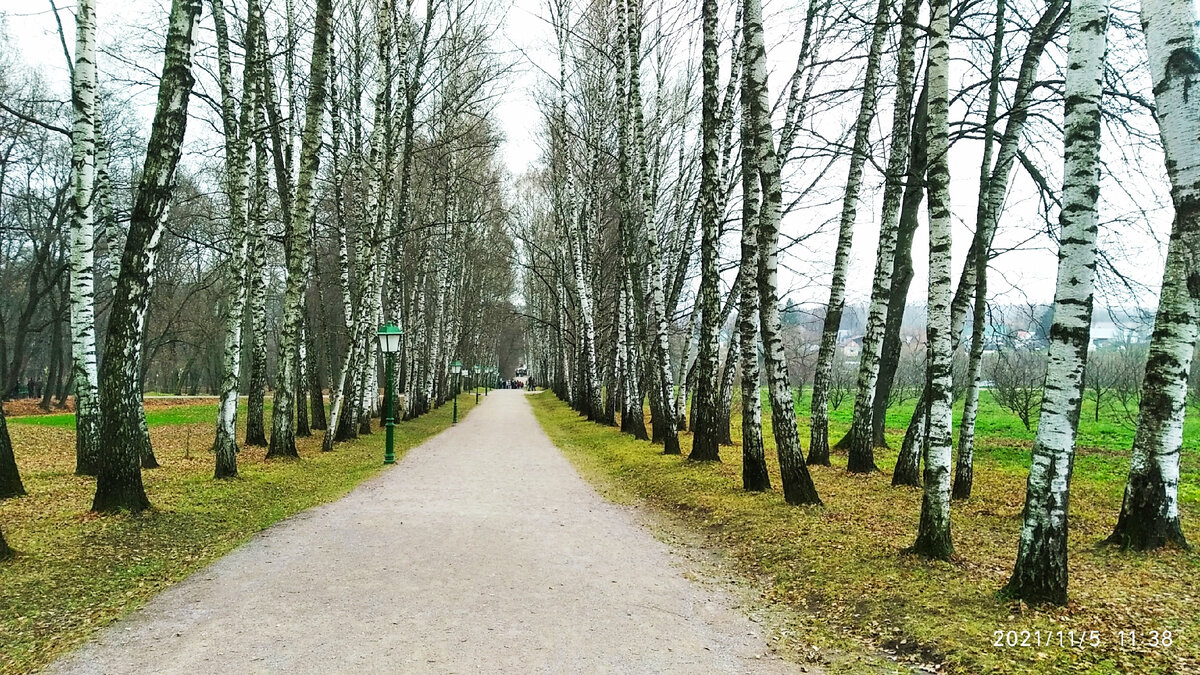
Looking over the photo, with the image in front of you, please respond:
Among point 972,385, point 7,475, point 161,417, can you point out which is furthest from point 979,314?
point 161,417

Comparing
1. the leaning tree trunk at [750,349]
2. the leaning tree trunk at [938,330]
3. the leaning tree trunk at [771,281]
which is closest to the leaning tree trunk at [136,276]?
the leaning tree trunk at [771,281]

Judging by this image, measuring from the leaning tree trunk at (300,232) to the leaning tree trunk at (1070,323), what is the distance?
1093 cm

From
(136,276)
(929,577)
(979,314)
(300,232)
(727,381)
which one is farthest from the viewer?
(727,381)

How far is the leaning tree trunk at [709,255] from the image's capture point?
11172 mm

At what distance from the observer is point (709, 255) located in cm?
1176

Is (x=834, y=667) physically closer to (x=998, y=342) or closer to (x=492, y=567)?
(x=492, y=567)

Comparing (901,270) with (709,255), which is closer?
(709,255)

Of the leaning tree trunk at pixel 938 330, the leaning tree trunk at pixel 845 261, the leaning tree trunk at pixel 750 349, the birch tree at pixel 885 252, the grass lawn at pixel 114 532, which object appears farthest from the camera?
the leaning tree trunk at pixel 845 261

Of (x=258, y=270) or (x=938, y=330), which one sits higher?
(x=258, y=270)

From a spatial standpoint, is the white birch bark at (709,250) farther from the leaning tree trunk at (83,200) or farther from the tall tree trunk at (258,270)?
the leaning tree trunk at (83,200)

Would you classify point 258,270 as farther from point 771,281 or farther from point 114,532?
point 771,281

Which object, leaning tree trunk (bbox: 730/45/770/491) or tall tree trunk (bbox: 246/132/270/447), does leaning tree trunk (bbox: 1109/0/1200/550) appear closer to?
leaning tree trunk (bbox: 730/45/770/491)

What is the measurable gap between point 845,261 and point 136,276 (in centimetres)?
1042

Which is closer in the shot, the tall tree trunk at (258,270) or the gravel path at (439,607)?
the gravel path at (439,607)
